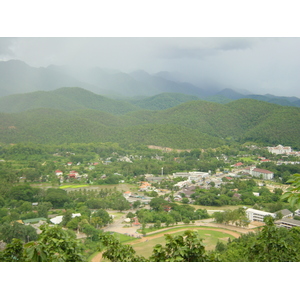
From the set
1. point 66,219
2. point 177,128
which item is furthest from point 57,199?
point 177,128

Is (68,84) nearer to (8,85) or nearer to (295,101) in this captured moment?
(8,85)

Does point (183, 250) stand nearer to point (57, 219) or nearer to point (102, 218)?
point (102, 218)

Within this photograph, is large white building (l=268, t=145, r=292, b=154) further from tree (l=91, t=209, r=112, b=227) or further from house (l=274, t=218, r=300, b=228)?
tree (l=91, t=209, r=112, b=227)

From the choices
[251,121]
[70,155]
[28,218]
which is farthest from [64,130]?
[251,121]

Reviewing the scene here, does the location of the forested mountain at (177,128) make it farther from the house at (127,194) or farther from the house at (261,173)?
the house at (127,194)

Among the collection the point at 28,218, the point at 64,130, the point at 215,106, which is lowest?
the point at 28,218

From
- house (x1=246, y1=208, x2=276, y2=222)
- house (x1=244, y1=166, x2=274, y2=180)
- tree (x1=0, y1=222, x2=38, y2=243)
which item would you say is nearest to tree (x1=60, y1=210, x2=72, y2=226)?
tree (x1=0, y1=222, x2=38, y2=243)
